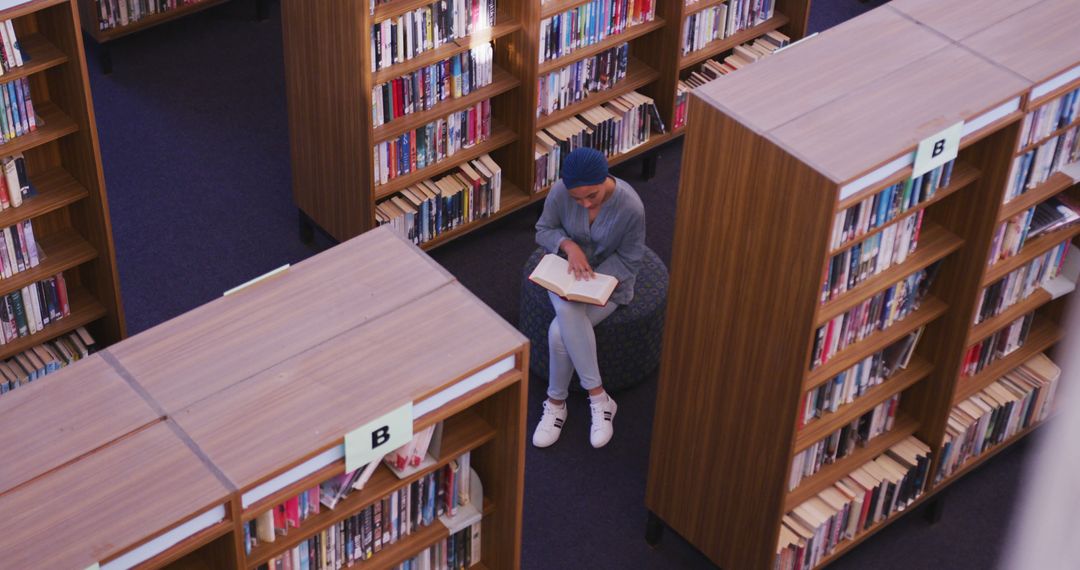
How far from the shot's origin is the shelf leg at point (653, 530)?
5297mm

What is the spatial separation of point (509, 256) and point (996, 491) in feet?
8.44

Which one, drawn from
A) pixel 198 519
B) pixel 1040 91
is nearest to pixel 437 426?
pixel 198 519

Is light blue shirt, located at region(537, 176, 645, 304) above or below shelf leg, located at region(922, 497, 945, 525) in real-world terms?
above

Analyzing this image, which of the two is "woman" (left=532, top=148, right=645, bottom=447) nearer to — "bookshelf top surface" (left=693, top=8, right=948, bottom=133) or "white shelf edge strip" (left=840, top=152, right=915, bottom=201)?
"bookshelf top surface" (left=693, top=8, right=948, bottom=133)

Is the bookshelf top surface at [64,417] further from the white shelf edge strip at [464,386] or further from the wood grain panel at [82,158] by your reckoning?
the wood grain panel at [82,158]

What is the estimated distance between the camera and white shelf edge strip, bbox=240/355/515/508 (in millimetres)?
3398

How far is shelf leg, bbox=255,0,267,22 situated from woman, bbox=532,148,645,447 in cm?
333

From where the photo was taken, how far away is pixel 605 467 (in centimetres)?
573

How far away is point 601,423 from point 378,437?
2.37 m

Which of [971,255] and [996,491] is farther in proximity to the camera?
[996,491]

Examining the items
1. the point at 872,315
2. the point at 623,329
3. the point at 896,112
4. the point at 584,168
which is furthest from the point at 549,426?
the point at 896,112

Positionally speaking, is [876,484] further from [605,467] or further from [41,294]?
[41,294]

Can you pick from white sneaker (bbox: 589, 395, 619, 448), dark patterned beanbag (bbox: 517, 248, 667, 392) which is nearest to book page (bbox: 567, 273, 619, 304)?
dark patterned beanbag (bbox: 517, 248, 667, 392)

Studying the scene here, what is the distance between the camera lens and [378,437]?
354cm
